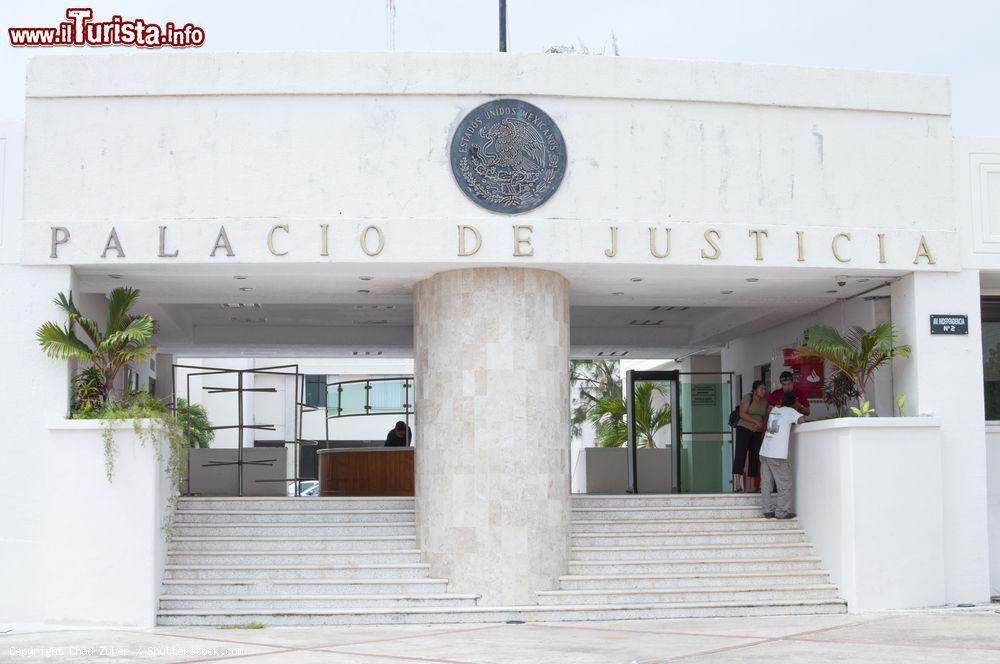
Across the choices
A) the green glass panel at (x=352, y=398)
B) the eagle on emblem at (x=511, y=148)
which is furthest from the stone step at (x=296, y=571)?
the green glass panel at (x=352, y=398)

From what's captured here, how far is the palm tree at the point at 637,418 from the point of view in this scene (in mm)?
23308

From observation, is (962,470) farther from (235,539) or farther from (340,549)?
(235,539)

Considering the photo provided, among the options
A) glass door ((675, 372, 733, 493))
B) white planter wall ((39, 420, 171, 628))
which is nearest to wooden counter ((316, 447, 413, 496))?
glass door ((675, 372, 733, 493))

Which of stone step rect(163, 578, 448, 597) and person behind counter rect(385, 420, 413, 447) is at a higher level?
person behind counter rect(385, 420, 413, 447)

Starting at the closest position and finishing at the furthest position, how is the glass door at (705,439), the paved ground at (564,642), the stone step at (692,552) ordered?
the paved ground at (564,642), the stone step at (692,552), the glass door at (705,439)

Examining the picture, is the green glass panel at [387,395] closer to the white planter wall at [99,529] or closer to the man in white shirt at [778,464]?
the man in white shirt at [778,464]

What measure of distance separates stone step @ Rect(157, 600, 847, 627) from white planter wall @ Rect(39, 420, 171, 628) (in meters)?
0.49

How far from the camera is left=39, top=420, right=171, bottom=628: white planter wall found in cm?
1191

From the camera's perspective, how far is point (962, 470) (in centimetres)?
1346

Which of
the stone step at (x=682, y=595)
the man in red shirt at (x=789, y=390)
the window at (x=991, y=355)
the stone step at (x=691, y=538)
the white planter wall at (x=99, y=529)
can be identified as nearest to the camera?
the white planter wall at (x=99, y=529)

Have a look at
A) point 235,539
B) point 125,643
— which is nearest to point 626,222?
point 235,539

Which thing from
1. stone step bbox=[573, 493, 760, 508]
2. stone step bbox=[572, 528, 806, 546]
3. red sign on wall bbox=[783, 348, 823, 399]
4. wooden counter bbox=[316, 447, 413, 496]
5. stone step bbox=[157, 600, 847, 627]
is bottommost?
stone step bbox=[157, 600, 847, 627]

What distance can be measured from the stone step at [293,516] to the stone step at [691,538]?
2139 mm

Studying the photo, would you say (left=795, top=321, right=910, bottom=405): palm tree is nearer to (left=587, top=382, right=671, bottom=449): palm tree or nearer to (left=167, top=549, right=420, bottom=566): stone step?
(left=167, top=549, right=420, bottom=566): stone step
